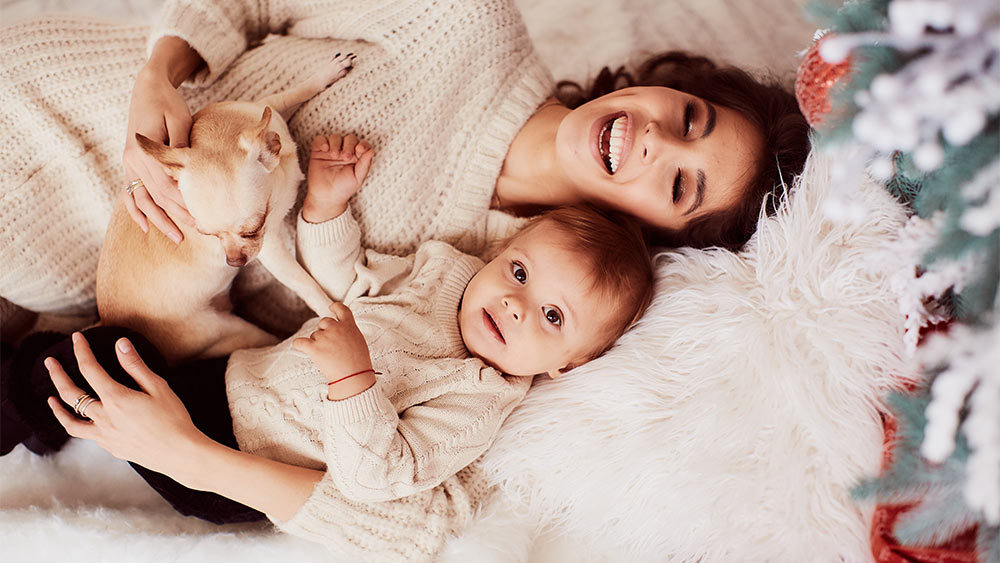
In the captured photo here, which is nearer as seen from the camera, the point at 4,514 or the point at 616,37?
the point at 4,514

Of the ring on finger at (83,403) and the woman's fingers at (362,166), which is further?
the woman's fingers at (362,166)

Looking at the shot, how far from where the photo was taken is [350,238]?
149cm

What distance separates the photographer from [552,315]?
4.52 ft

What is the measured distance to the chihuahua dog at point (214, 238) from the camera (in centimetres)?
119

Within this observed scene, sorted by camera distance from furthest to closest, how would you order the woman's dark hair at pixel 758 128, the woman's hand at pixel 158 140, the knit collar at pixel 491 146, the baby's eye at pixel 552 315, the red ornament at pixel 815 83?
1. the knit collar at pixel 491 146
2. the woman's dark hair at pixel 758 128
3. the baby's eye at pixel 552 315
4. the woman's hand at pixel 158 140
5. the red ornament at pixel 815 83

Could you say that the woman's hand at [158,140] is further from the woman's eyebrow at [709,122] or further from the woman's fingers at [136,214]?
the woman's eyebrow at [709,122]

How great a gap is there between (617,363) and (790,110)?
0.77m

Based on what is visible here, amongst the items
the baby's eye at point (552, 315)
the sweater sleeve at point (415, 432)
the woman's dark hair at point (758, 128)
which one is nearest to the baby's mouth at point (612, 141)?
the woman's dark hair at point (758, 128)

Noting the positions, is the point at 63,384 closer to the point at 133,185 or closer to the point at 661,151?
the point at 133,185

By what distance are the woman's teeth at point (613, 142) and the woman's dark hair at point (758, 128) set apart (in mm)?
239

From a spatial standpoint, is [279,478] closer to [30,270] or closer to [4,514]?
[4,514]

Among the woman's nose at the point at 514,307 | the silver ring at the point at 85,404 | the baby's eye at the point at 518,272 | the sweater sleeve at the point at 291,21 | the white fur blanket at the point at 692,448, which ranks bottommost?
the white fur blanket at the point at 692,448

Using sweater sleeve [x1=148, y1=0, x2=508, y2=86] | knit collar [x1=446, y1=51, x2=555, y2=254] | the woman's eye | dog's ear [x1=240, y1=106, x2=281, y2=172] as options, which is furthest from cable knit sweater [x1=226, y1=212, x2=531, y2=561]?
the woman's eye

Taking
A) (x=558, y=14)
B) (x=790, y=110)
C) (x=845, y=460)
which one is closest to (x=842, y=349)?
(x=845, y=460)
